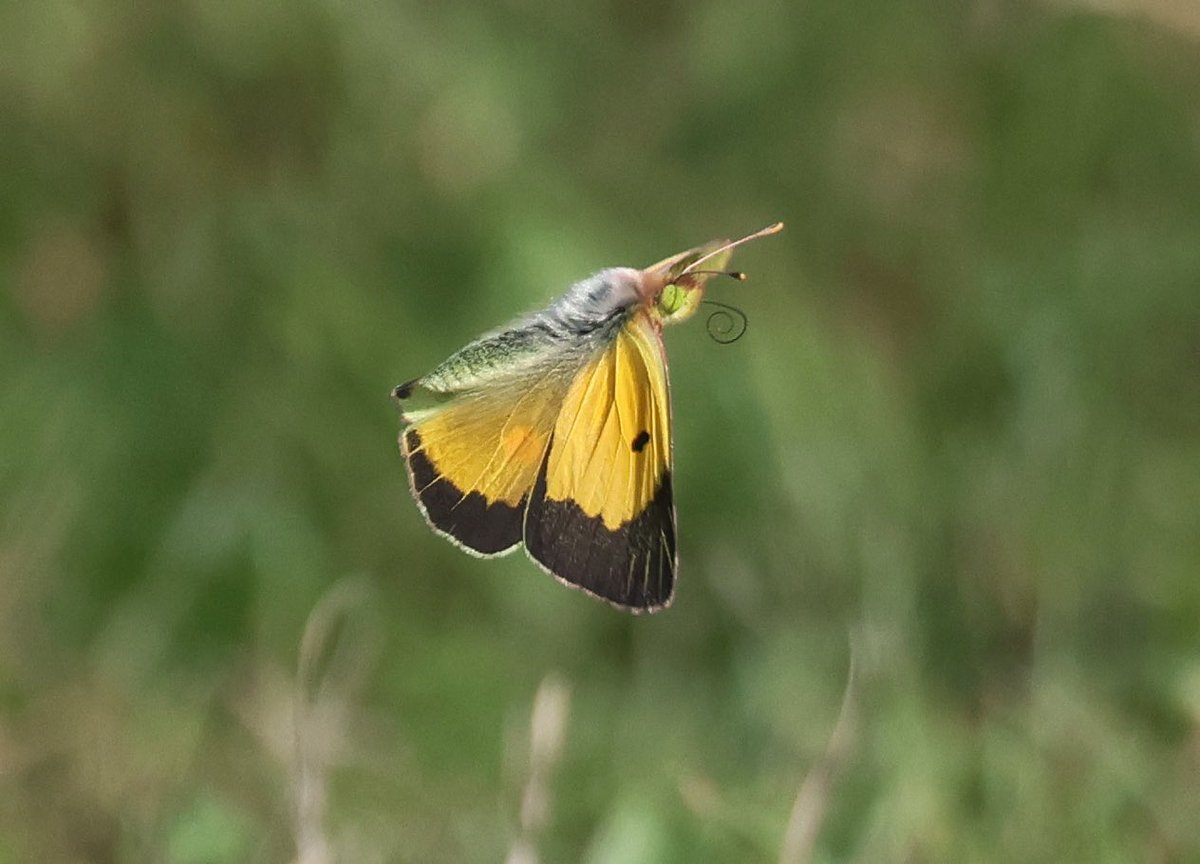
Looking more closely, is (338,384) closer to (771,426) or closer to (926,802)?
(771,426)

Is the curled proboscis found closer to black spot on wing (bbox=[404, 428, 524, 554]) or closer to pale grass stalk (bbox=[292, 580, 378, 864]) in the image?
black spot on wing (bbox=[404, 428, 524, 554])

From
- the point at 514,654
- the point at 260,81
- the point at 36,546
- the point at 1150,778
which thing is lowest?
the point at 1150,778

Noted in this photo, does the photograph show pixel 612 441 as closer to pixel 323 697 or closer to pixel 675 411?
pixel 323 697

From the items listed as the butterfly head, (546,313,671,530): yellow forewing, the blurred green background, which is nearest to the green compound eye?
the butterfly head

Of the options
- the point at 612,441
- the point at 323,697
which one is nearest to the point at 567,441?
the point at 612,441

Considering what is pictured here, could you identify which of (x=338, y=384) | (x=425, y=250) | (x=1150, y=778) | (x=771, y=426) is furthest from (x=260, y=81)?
(x=1150, y=778)
